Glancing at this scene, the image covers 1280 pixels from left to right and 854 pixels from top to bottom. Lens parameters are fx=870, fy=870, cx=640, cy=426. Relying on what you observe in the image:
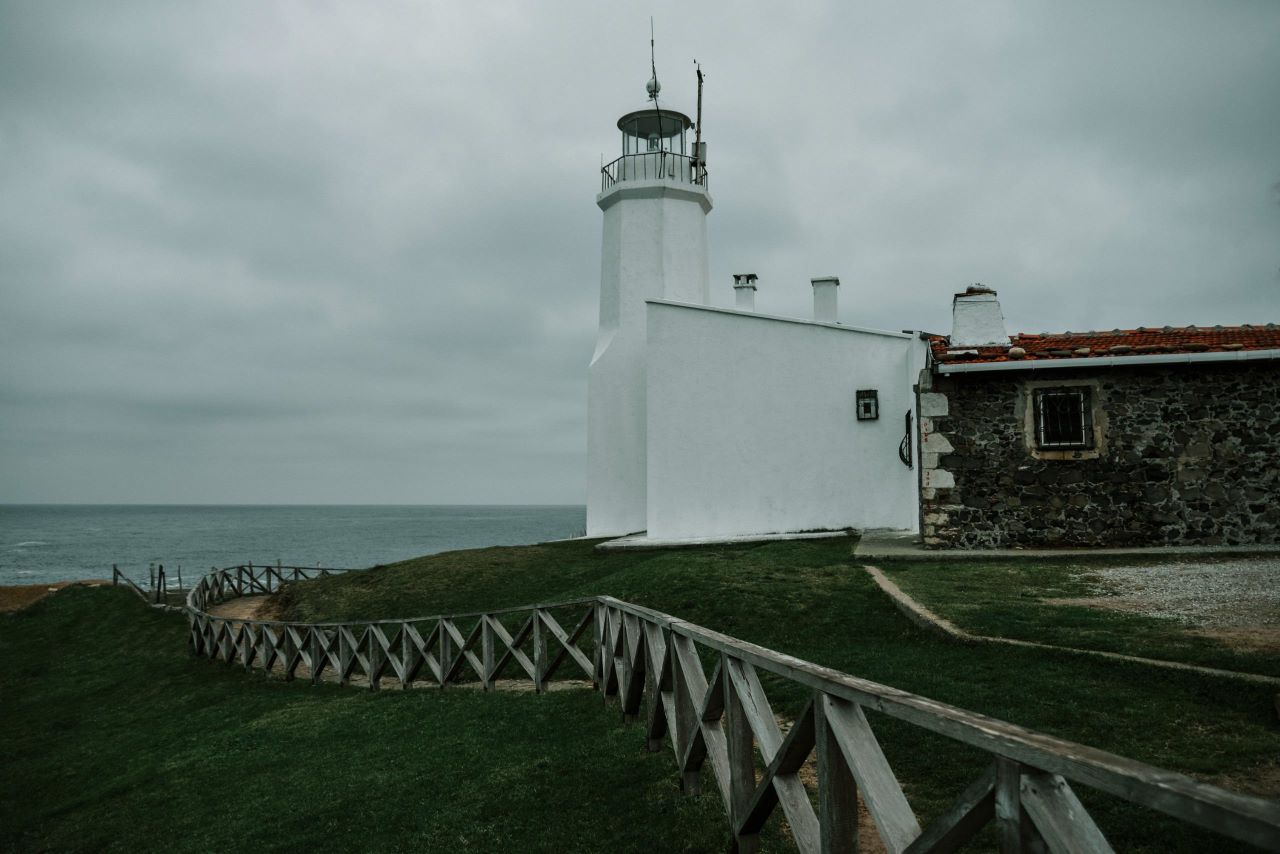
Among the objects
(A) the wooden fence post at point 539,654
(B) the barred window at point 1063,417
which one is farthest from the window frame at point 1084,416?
(A) the wooden fence post at point 539,654

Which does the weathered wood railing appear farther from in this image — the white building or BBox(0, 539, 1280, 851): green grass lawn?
the white building

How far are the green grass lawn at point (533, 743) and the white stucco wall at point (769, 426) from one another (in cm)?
459

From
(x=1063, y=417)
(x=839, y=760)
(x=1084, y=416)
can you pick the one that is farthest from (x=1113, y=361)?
(x=839, y=760)

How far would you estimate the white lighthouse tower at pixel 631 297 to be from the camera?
24906 mm

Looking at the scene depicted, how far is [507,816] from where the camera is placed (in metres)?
5.73

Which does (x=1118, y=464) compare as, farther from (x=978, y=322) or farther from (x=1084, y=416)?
(x=978, y=322)

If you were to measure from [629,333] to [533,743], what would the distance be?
18.6 meters

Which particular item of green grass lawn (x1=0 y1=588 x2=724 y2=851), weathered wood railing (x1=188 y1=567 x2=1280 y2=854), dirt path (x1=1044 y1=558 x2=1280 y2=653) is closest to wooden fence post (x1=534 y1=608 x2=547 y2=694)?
green grass lawn (x1=0 y1=588 x2=724 y2=851)

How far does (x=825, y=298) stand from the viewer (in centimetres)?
2206

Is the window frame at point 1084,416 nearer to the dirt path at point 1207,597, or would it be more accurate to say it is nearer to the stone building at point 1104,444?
the stone building at point 1104,444

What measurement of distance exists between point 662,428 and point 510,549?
501cm

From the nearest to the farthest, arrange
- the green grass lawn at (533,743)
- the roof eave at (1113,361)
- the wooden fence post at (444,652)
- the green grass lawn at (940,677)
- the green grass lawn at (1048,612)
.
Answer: the green grass lawn at (940,677), the green grass lawn at (533,743), the green grass lawn at (1048,612), the wooden fence post at (444,652), the roof eave at (1113,361)

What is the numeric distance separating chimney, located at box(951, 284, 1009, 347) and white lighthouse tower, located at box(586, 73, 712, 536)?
1084 cm

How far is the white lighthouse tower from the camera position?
81.7 ft
